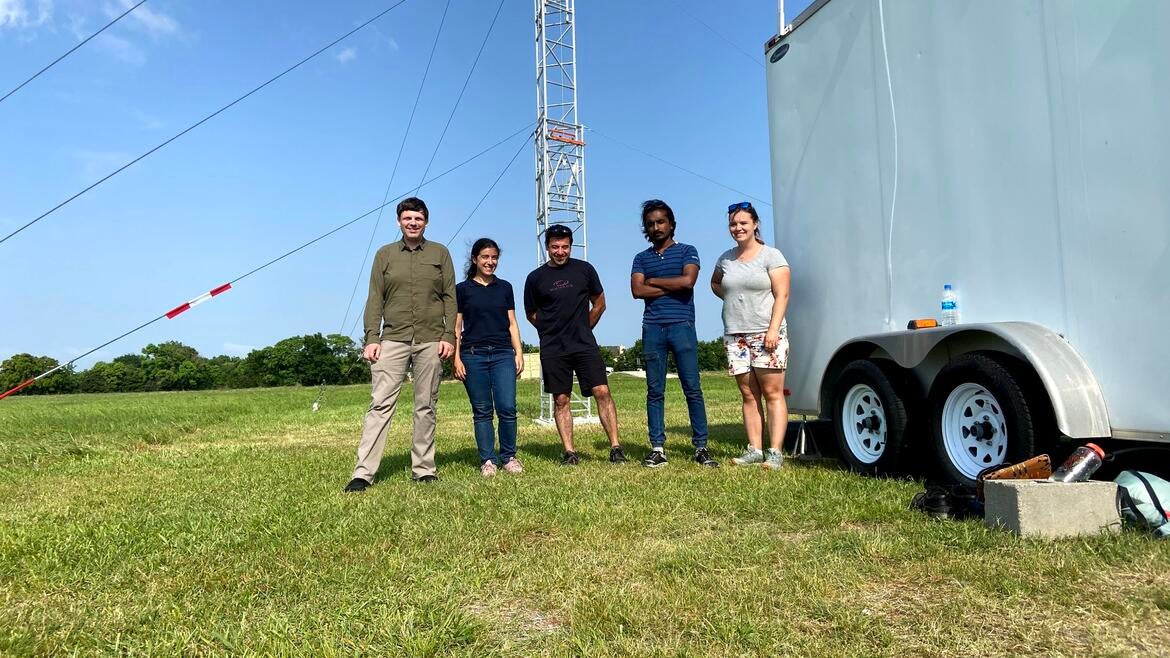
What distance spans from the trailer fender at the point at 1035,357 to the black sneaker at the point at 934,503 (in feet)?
1.85

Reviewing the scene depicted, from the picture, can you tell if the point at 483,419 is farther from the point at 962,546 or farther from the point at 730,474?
the point at 962,546

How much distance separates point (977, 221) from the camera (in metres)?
3.71

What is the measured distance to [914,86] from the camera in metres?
4.09

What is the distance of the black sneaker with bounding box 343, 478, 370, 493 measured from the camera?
450cm

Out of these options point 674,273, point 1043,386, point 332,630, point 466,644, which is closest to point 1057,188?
point 1043,386

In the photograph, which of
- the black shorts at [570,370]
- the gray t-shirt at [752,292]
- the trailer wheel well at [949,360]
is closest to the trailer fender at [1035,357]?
the trailer wheel well at [949,360]

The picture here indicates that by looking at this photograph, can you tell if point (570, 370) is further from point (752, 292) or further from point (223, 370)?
point (223, 370)

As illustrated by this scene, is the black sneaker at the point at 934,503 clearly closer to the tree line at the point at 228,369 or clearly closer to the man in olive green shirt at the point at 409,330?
the man in olive green shirt at the point at 409,330

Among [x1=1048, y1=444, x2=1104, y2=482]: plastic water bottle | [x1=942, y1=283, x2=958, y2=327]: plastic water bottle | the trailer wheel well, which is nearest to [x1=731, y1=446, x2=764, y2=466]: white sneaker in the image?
the trailer wheel well

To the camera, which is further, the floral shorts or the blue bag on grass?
the floral shorts

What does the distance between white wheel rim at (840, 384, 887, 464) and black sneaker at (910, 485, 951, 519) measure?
100cm

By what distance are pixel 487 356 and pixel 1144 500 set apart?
387cm

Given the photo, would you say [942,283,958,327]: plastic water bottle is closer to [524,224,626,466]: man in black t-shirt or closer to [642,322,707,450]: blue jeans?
[642,322,707,450]: blue jeans

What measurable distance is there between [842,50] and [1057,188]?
190 centimetres
